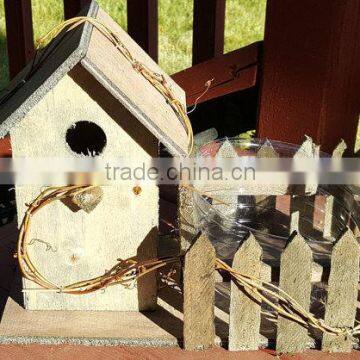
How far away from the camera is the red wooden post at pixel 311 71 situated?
215 cm

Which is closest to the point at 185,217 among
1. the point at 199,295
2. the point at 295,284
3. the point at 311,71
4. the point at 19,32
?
the point at 199,295

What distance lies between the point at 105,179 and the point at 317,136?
111cm

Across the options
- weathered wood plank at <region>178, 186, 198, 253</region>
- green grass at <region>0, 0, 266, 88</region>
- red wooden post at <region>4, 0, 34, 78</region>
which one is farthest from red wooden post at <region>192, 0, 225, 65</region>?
green grass at <region>0, 0, 266, 88</region>

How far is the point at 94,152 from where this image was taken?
1485mm

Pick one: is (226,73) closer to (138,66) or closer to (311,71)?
(311,71)

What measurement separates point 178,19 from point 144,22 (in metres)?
3.03

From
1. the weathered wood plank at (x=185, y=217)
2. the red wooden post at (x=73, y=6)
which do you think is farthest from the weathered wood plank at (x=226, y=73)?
the weathered wood plank at (x=185, y=217)

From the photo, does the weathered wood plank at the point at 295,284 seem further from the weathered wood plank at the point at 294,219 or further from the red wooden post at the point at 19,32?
the red wooden post at the point at 19,32

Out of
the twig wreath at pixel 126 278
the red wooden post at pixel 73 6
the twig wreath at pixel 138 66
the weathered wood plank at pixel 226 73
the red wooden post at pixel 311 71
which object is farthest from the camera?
the red wooden post at pixel 73 6

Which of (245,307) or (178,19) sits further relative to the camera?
(178,19)

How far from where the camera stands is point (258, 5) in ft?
17.8

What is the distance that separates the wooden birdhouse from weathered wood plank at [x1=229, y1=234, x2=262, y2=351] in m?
0.22

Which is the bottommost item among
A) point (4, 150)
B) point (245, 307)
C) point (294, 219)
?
point (245, 307)

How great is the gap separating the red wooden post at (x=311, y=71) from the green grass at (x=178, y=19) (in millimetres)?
3044
